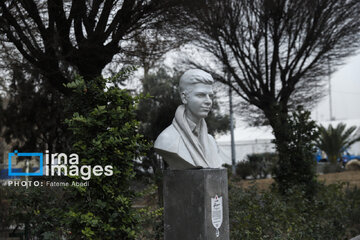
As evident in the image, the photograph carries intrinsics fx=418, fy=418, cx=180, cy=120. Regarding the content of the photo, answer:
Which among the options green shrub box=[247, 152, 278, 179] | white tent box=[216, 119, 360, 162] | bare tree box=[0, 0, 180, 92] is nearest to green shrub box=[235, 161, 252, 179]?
green shrub box=[247, 152, 278, 179]

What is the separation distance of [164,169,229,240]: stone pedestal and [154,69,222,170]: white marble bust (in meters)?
0.17

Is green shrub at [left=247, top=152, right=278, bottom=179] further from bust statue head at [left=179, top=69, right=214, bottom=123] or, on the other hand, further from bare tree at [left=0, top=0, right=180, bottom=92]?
bust statue head at [left=179, top=69, right=214, bottom=123]

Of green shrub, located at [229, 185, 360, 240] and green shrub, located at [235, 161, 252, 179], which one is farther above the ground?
green shrub, located at [235, 161, 252, 179]

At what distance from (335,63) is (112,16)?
7910 millimetres

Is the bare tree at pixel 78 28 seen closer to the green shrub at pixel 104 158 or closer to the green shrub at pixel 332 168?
the green shrub at pixel 104 158

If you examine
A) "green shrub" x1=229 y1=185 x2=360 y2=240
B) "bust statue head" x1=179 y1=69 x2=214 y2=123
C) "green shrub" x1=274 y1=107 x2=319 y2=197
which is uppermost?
"bust statue head" x1=179 y1=69 x2=214 y2=123

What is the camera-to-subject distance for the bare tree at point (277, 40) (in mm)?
11383

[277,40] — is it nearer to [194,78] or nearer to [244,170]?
[194,78]

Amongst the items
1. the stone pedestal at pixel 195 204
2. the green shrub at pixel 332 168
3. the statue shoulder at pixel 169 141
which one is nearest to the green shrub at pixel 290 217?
the stone pedestal at pixel 195 204

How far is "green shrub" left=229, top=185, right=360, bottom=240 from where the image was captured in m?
6.41

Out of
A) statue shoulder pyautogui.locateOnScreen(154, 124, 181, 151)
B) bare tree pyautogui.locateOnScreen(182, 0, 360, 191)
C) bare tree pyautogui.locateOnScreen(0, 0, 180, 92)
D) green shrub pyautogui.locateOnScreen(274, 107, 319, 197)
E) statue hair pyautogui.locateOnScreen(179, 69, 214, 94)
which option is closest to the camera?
statue shoulder pyautogui.locateOnScreen(154, 124, 181, 151)

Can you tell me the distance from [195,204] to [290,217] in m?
3.27

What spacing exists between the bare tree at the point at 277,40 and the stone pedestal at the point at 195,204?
6.29 metres

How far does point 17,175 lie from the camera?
8273 mm
